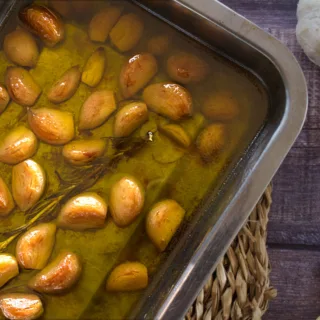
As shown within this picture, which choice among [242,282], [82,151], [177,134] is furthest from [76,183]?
[242,282]

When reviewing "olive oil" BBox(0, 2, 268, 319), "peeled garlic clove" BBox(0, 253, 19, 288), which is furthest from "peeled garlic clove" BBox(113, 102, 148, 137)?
"peeled garlic clove" BBox(0, 253, 19, 288)

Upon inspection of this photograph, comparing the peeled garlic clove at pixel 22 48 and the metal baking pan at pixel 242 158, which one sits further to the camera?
the peeled garlic clove at pixel 22 48

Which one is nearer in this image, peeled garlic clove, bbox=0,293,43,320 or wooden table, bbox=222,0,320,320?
peeled garlic clove, bbox=0,293,43,320

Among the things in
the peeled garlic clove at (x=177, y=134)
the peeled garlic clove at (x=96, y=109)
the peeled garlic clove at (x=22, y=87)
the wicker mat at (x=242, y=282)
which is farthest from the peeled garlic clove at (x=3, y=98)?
the wicker mat at (x=242, y=282)

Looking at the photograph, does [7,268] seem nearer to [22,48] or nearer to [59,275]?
[59,275]

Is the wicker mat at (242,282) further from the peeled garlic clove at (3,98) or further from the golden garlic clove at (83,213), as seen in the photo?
the peeled garlic clove at (3,98)

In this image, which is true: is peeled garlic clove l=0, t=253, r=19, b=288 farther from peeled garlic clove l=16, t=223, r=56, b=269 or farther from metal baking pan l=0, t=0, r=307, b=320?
metal baking pan l=0, t=0, r=307, b=320
